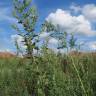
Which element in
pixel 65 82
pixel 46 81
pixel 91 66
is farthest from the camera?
pixel 91 66

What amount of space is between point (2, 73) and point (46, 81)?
227 inches

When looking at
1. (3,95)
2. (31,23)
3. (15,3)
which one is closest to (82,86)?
(31,23)

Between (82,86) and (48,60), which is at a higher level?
(48,60)

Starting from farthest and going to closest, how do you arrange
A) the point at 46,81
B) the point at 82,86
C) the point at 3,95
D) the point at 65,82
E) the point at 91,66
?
1. the point at 91,66
2. the point at 3,95
3. the point at 65,82
4. the point at 46,81
5. the point at 82,86

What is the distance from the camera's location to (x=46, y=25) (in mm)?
5992

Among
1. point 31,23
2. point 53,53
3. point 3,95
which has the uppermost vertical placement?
point 31,23

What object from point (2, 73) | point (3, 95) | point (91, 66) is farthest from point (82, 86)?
point (2, 73)

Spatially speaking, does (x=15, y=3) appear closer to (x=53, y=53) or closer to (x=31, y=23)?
(x=31, y=23)

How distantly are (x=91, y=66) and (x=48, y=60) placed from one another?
17.4 ft

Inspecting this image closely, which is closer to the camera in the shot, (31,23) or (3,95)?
(31,23)

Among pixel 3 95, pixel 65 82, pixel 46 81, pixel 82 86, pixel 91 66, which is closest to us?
pixel 82 86

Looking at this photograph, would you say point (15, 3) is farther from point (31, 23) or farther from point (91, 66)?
point (91, 66)

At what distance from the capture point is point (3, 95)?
30.8ft

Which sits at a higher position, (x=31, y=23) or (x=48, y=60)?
(x=31, y=23)
